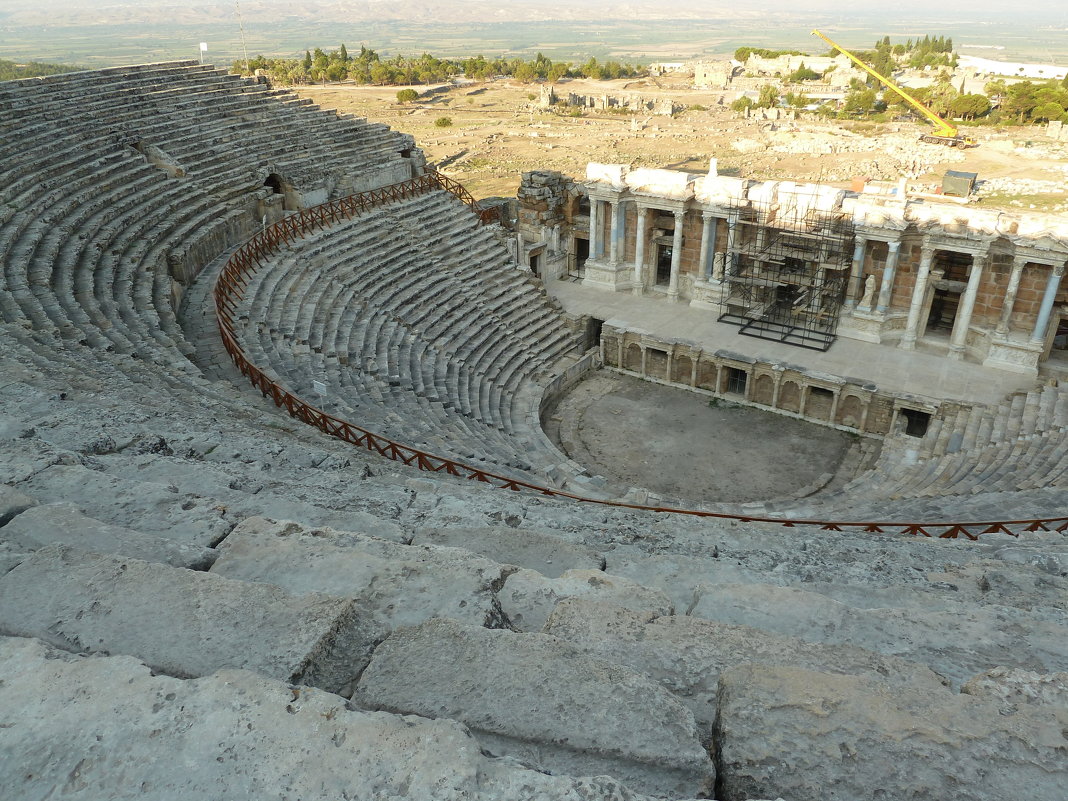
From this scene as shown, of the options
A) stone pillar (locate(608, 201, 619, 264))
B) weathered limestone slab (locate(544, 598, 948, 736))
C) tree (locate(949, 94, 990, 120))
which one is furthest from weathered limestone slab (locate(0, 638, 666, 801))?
tree (locate(949, 94, 990, 120))

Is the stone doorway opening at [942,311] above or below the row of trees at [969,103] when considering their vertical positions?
below

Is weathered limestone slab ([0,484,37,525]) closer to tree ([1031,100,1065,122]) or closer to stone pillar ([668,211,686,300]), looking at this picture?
stone pillar ([668,211,686,300])

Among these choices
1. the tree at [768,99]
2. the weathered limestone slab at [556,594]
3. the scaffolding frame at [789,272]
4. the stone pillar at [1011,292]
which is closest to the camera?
the weathered limestone slab at [556,594]

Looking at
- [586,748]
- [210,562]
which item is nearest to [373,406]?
[210,562]

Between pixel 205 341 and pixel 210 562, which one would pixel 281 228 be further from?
pixel 210 562

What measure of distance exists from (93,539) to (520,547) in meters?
3.09

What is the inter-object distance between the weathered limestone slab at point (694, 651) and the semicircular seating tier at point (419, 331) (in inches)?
374

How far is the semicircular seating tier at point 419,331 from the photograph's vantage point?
16.4 m

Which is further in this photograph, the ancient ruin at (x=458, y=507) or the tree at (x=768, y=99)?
the tree at (x=768, y=99)

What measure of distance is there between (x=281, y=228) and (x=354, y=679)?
67.3 ft

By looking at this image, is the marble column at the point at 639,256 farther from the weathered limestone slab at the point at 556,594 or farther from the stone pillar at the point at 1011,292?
the weathered limestone slab at the point at 556,594

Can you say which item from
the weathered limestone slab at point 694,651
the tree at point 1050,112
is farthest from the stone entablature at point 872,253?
the tree at point 1050,112

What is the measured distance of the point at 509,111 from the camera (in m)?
91.2

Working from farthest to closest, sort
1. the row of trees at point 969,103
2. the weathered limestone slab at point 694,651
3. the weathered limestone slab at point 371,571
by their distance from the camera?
the row of trees at point 969,103 → the weathered limestone slab at point 371,571 → the weathered limestone slab at point 694,651
